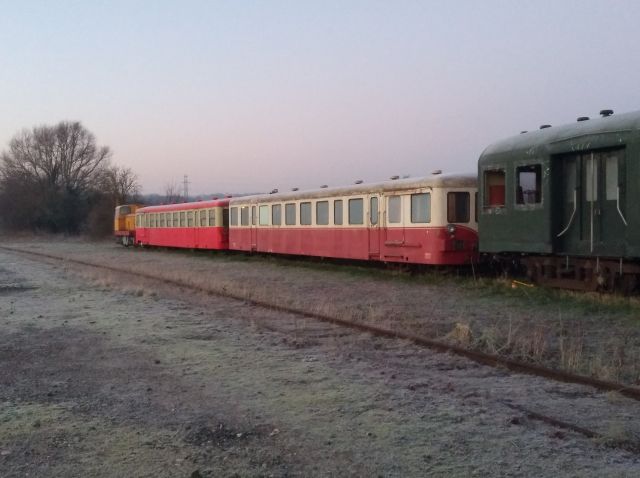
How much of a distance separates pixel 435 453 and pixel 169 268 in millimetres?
19481

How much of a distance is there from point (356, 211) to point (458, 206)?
3778 millimetres

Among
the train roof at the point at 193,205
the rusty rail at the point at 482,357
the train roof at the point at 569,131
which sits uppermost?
the train roof at the point at 569,131

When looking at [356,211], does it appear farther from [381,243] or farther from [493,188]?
[493,188]

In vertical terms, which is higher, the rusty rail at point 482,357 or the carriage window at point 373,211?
the carriage window at point 373,211

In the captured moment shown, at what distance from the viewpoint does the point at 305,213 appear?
21828 millimetres

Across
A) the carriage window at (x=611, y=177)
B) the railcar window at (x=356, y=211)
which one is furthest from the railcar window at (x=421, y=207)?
the carriage window at (x=611, y=177)

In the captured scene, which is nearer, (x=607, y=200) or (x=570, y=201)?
(x=607, y=200)

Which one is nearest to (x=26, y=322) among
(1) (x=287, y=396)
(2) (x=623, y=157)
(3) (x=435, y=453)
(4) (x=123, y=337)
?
(4) (x=123, y=337)

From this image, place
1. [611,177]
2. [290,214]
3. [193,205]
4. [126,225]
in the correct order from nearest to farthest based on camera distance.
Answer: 1. [611,177]
2. [290,214]
3. [193,205]
4. [126,225]

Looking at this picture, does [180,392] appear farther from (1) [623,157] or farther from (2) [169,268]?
(2) [169,268]

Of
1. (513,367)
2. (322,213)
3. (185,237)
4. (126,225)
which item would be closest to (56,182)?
(126,225)

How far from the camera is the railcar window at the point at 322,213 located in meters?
20.6

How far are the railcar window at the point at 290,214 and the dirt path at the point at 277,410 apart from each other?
1335 cm

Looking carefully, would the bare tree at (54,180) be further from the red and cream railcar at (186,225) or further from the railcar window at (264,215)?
the railcar window at (264,215)
